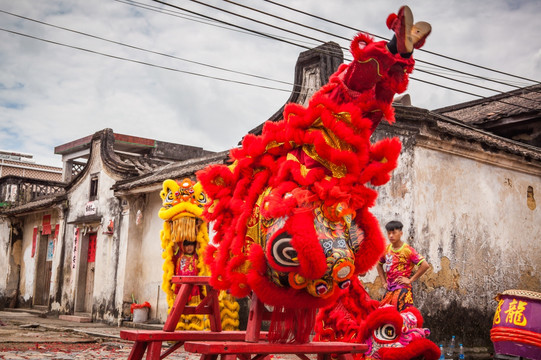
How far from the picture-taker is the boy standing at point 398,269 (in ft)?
20.7

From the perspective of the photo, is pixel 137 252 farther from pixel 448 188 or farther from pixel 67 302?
pixel 448 188

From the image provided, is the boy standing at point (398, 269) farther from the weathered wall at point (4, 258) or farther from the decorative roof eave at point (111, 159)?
the weathered wall at point (4, 258)

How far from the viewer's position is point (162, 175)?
42.1 feet

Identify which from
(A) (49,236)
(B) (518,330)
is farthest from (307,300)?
(A) (49,236)

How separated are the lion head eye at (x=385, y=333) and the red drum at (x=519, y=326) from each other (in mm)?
2151

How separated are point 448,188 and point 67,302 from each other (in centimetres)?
1152

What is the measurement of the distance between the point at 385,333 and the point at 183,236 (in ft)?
13.5

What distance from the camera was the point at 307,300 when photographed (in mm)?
3393

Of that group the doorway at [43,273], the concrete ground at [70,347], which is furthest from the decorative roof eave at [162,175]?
the doorway at [43,273]

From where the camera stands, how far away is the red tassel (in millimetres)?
3467

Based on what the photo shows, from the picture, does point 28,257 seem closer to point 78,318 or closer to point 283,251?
point 78,318

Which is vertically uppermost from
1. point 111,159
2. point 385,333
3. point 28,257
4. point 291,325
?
point 111,159

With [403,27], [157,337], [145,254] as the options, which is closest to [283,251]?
[157,337]

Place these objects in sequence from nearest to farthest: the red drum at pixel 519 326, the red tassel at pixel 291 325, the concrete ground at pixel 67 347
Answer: the red tassel at pixel 291 325 → the red drum at pixel 519 326 → the concrete ground at pixel 67 347
